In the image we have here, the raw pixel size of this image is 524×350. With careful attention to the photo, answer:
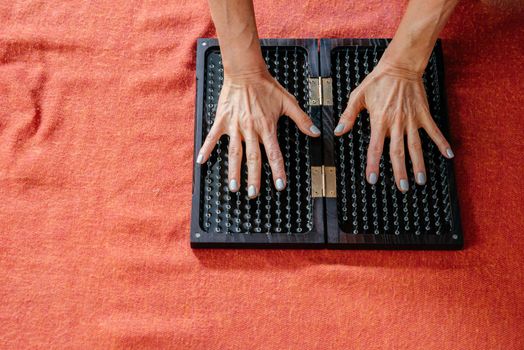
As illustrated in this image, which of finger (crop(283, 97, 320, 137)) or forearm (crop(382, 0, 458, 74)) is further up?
forearm (crop(382, 0, 458, 74))

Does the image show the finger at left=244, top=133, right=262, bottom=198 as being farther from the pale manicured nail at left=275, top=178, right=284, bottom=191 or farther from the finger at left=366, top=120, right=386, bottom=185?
the finger at left=366, top=120, right=386, bottom=185

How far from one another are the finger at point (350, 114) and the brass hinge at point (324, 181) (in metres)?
0.07

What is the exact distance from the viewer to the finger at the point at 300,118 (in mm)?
1042

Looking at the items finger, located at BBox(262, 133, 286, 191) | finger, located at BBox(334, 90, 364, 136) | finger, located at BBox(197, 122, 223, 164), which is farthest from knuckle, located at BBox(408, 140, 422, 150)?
finger, located at BBox(197, 122, 223, 164)

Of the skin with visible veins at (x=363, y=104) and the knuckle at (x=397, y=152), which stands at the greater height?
the skin with visible veins at (x=363, y=104)

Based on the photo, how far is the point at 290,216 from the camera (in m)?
1.01

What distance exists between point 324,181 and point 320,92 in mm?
167

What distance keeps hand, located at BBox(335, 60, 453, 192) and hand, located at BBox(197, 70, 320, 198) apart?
9 centimetres

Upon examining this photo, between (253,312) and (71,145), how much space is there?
0.43m

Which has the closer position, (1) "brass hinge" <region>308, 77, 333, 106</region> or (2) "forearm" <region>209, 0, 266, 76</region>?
(2) "forearm" <region>209, 0, 266, 76</region>

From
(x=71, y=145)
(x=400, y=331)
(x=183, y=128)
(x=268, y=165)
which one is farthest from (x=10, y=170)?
(x=400, y=331)

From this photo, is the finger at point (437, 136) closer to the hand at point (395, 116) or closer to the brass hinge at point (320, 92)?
the hand at point (395, 116)

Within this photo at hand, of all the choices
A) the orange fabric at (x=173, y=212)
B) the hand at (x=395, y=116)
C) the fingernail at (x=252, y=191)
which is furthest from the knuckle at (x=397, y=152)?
the fingernail at (x=252, y=191)

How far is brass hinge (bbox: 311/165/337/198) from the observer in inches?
40.1
